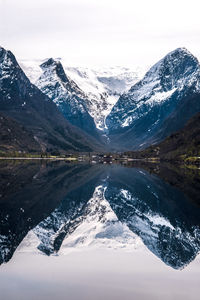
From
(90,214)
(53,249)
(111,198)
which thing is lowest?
(111,198)

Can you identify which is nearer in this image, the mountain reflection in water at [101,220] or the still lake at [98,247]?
the still lake at [98,247]

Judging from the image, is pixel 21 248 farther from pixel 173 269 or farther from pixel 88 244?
pixel 173 269

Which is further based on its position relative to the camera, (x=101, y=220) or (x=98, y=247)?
(x=101, y=220)

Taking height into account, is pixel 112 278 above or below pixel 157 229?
above

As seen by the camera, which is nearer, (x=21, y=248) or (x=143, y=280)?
(x=143, y=280)

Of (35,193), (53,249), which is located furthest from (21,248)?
(35,193)

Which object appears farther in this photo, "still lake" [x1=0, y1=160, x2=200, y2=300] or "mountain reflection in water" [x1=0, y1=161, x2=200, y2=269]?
"mountain reflection in water" [x1=0, y1=161, x2=200, y2=269]

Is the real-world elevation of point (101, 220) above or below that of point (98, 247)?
below

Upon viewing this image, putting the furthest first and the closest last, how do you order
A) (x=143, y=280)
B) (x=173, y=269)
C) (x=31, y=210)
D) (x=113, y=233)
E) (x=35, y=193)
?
(x=35, y=193)
(x=31, y=210)
(x=113, y=233)
(x=173, y=269)
(x=143, y=280)
